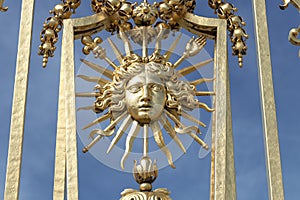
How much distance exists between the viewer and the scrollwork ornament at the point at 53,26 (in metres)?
6.12

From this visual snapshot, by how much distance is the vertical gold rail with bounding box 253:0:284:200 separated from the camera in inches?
219

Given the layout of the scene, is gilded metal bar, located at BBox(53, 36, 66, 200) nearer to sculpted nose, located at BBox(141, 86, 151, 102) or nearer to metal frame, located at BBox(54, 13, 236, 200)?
metal frame, located at BBox(54, 13, 236, 200)

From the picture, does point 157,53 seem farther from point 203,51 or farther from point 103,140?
point 103,140

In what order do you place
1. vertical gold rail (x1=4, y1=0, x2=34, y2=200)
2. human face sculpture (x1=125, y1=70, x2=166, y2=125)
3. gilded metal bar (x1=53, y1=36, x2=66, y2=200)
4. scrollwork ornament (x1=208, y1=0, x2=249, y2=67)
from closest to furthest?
vertical gold rail (x1=4, y1=0, x2=34, y2=200) < gilded metal bar (x1=53, y1=36, x2=66, y2=200) < human face sculpture (x1=125, y1=70, x2=166, y2=125) < scrollwork ornament (x1=208, y1=0, x2=249, y2=67)

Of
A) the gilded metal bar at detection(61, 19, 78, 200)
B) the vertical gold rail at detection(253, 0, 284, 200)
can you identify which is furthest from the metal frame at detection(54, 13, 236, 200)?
the vertical gold rail at detection(253, 0, 284, 200)

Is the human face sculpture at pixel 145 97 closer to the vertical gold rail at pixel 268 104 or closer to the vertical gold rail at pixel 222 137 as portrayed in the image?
the vertical gold rail at pixel 222 137

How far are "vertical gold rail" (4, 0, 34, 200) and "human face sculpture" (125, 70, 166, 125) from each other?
0.63 m

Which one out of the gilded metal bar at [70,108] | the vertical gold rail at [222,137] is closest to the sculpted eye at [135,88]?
the gilded metal bar at [70,108]

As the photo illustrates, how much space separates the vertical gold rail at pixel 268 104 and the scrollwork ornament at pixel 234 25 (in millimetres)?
106

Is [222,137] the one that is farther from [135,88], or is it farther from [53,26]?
[53,26]

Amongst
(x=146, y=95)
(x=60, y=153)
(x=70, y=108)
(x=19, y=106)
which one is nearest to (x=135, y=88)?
(x=146, y=95)

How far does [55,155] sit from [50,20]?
36.0 inches

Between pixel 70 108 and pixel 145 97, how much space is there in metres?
0.45

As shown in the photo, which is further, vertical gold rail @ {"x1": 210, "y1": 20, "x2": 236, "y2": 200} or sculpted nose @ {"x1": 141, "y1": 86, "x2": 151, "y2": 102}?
sculpted nose @ {"x1": 141, "y1": 86, "x2": 151, "y2": 102}
